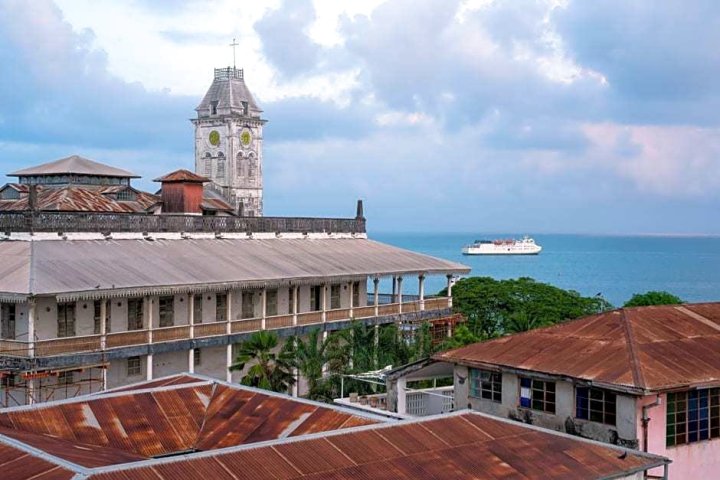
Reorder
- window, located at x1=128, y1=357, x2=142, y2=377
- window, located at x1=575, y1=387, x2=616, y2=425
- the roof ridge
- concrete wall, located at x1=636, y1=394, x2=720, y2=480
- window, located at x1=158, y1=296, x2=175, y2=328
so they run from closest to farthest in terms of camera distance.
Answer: the roof ridge
concrete wall, located at x1=636, y1=394, x2=720, y2=480
window, located at x1=575, y1=387, x2=616, y2=425
window, located at x1=128, y1=357, x2=142, y2=377
window, located at x1=158, y1=296, x2=175, y2=328

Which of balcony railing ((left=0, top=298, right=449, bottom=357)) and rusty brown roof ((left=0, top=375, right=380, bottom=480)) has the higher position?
balcony railing ((left=0, top=298, right=449, bottom=357))

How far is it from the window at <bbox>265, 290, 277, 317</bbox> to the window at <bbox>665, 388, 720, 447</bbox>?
A: 22.0 metres

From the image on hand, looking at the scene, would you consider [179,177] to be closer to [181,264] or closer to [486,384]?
[181,264]

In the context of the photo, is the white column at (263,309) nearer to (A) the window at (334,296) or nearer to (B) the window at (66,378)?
(A) the window at (334,296)

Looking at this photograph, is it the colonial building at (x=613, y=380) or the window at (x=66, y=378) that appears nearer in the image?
the colonial building at (x=613, y=380)

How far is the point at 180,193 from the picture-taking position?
47.2 metres

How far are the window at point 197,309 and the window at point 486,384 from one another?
1538 cm

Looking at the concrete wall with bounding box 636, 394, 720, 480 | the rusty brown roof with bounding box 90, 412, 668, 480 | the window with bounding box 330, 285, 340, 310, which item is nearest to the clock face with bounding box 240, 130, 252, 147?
the window with bounding box 330, 285, 340, 310

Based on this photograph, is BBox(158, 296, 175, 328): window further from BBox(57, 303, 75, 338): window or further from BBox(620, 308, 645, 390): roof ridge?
BBox(620, 308, 645, 390): roof ridge

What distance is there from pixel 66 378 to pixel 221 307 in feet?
26.4

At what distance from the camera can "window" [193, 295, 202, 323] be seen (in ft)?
120

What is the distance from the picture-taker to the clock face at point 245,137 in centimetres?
10004

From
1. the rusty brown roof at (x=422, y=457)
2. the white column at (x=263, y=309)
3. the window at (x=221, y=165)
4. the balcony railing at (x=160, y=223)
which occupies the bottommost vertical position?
the rusty brown roof at (x=422, y=457)

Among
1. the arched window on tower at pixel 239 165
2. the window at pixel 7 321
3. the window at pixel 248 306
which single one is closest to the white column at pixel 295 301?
the window at pixel 248 306
